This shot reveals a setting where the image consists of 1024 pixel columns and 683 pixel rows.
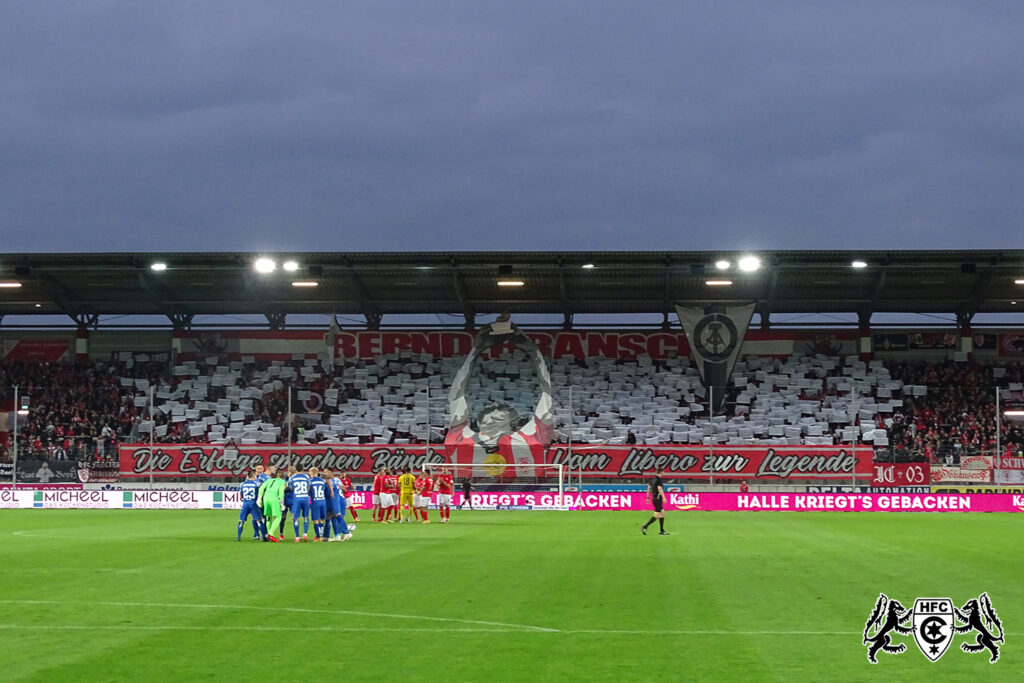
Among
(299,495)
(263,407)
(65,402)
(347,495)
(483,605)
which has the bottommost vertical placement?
(483,605)

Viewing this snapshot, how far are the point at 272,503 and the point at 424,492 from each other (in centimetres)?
1211

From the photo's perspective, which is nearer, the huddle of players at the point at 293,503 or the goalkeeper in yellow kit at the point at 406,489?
the huddle of players at the point at 293,503

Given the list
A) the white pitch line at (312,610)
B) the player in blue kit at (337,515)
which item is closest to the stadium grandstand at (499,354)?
the player in blue kit at (337,515)

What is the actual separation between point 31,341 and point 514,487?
35.7 metres

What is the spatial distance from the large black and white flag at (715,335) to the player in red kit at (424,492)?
25.8 meters

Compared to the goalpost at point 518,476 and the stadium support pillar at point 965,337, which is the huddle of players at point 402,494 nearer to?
the goalpost at point 518,476

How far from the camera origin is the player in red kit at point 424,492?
138 feet

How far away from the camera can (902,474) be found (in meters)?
53.5

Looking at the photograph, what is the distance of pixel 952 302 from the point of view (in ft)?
220

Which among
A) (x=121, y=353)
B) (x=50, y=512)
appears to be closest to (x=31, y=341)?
(x=121, y=353)

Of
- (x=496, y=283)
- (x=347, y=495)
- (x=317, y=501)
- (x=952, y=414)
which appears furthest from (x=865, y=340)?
(x=317, y=501)

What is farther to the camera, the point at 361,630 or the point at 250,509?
the point at 250,509

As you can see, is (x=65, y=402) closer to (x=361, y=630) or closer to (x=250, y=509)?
(x=250, y=509)

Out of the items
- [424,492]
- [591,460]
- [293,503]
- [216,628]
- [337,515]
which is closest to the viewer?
[216,628]
